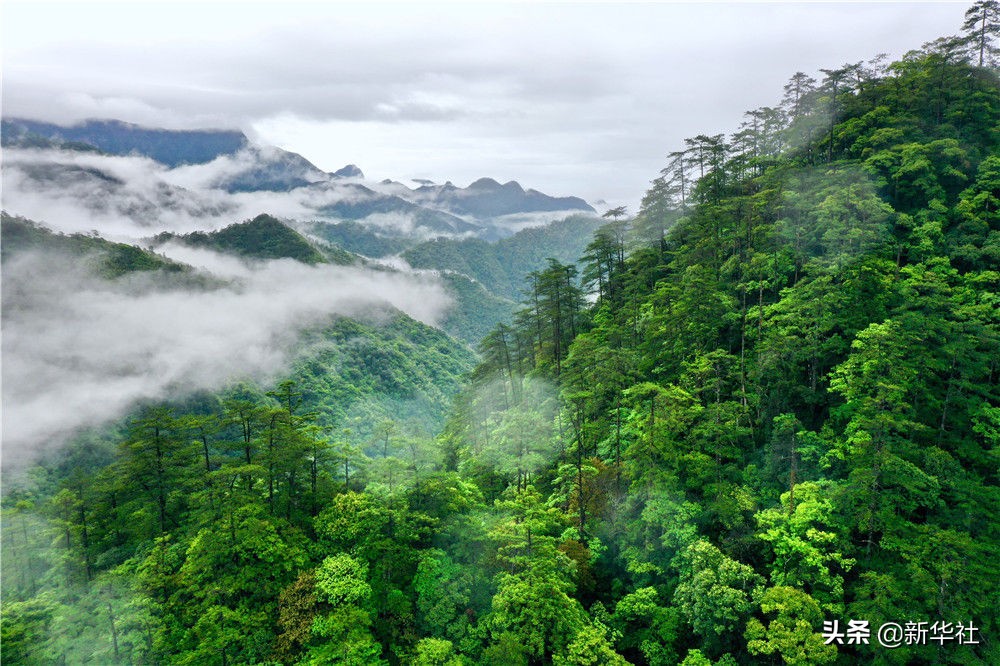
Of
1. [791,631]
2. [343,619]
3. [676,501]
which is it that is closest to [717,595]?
[791,631]

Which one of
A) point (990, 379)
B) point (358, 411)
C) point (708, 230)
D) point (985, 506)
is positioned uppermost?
point (708, 230)

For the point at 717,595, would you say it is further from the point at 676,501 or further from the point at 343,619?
the point at 343,619

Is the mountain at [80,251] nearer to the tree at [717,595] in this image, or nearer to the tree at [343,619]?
the tree at [343,619]

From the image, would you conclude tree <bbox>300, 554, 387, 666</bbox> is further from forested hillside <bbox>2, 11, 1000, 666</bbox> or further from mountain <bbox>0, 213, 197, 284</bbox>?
mountain <bbox>0, 213, 197, 284</bbox>

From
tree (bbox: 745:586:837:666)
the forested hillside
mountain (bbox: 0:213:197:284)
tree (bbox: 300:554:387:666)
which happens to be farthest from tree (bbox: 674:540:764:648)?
mountain (bbox: 0:213:197:284)

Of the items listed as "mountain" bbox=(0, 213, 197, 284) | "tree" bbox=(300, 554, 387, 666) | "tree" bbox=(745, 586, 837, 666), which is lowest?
"tree" bbox=(300, 554, 387, 666)

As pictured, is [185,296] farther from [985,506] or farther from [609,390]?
[985,506]

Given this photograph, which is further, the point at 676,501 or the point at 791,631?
the point at 676,501

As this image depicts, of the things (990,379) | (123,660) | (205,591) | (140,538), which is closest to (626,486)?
(990,379)
